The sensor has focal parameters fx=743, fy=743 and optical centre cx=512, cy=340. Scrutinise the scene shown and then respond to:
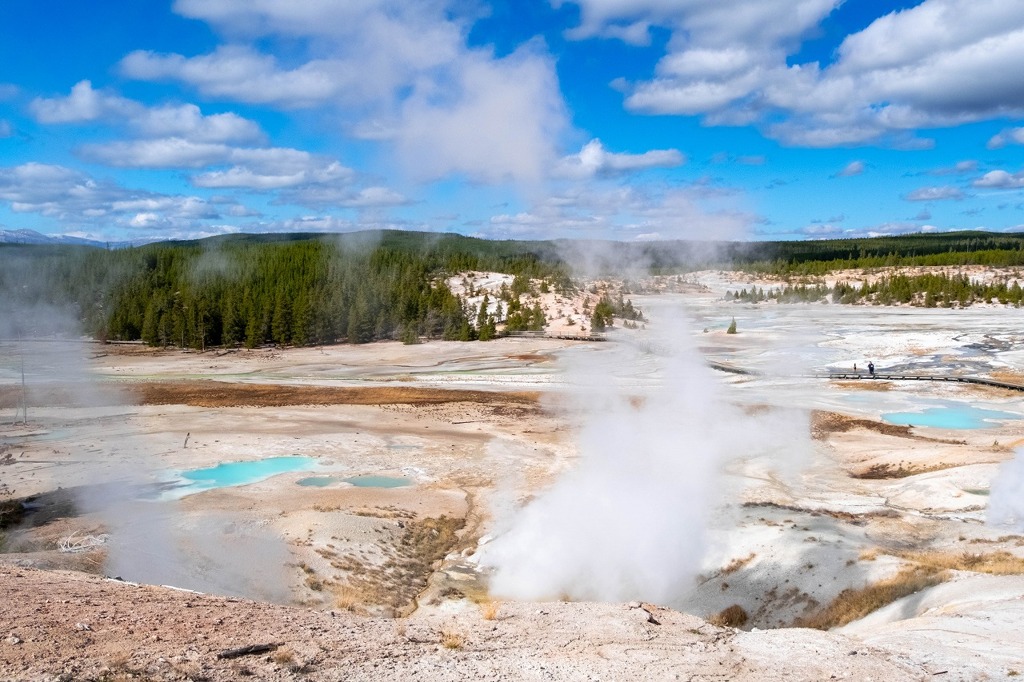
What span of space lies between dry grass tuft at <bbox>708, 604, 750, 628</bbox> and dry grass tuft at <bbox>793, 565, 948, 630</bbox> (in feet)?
2.80

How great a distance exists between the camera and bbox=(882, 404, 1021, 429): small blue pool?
31062mm

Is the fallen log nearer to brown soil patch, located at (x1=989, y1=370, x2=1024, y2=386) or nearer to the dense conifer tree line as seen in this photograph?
brown soil patch, located at (x1=989, y1=370, x2=1024, y2=386)

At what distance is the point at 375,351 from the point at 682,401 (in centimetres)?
3635

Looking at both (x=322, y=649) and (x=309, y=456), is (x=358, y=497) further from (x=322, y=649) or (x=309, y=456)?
Answer: (x=322, y=649)

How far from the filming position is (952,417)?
32.5 meters

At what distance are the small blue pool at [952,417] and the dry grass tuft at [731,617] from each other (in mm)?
22194

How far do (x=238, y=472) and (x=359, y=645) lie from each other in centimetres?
1687

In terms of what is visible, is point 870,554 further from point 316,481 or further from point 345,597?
point 316,481

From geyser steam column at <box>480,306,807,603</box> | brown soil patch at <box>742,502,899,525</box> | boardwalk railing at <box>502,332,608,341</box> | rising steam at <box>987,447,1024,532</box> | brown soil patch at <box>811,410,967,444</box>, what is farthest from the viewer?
boardwalk railing at <box>502,332,608,341</box>

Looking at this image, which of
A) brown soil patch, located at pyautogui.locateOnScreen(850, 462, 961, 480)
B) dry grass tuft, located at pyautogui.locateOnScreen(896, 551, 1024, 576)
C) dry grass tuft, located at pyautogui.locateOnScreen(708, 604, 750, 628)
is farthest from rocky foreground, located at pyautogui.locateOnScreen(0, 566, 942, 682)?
brown soil patch, located at pyautogui.locateOnScreen(850, 462, 961, 480)

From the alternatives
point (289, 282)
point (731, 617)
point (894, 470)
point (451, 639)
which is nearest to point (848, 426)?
point (894, 470)

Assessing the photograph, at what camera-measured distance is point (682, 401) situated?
3278 cm

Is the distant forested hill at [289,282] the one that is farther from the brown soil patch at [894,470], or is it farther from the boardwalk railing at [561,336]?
the brown soil patch at [894,470]

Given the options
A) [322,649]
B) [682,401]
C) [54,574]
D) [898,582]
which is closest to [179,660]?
[322,649]
